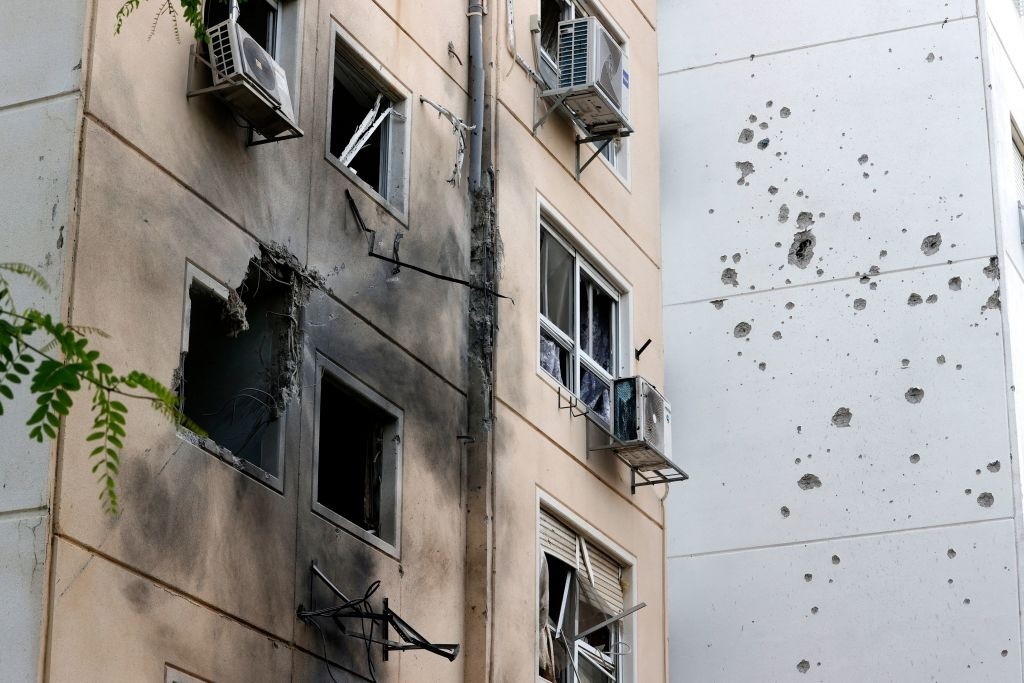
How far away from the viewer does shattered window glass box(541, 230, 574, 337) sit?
51.0 feet

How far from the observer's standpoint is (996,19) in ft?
71.8

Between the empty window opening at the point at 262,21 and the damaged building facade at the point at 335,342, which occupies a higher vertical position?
the empty window opening at the point at 262,21

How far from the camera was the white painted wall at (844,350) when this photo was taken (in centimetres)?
1961

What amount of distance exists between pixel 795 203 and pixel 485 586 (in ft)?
33.7

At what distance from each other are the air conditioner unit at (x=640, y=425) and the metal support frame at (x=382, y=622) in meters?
3.85

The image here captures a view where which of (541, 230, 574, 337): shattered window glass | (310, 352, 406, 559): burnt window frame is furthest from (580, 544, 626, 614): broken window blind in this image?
(310, 352, 406, 559): burnt window frame

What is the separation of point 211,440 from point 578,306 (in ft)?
20.5

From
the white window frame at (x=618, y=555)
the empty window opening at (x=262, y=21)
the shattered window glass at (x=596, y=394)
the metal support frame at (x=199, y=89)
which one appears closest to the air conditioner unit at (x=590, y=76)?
the shattered window glass at (x=596, y=394)

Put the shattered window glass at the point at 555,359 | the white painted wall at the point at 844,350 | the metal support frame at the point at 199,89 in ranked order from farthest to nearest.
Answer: the white painted wall at the point at 844,350 → the shattered window glass at the point at 555,359 → the metal support frame at the point at 199,89

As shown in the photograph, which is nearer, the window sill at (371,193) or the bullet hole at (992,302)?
the window sill at (371,193)

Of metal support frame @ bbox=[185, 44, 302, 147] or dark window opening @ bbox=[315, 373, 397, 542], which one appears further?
dark window opening @ bbox=[315, 373, 397, 542]

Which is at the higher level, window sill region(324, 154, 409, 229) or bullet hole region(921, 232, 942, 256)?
bullet hole region(921, 232, 942, 256)

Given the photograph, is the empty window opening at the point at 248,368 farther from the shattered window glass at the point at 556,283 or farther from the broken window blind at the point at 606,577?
the broken window blind at the point at 606,577

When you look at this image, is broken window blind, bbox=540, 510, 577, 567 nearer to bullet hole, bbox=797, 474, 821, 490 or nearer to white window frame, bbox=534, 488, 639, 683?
white window frame, bbox=534, 488, 639, 683
